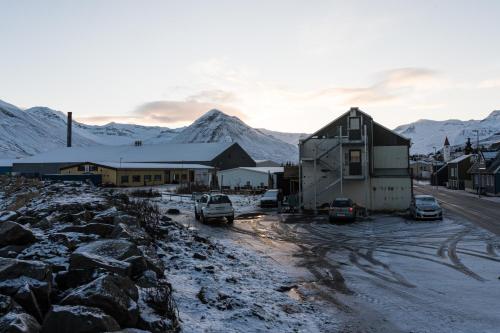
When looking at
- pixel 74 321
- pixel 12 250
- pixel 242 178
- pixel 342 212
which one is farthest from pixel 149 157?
pixel 74 321

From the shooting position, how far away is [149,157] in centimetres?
10225

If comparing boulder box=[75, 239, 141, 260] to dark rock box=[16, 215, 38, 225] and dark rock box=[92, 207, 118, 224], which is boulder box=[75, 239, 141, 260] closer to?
dark rock box=[92, 207, 118, 224]

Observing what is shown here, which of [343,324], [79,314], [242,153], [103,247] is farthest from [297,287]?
[242,153]

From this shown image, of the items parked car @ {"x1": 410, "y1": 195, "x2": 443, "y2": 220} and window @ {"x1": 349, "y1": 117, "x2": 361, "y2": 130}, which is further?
window @ {"x1": 349, "y1": 117, "x2": 361, "y2": 130}

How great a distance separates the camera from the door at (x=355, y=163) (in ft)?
121

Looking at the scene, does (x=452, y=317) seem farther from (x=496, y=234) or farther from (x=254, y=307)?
(x=496, y=234)

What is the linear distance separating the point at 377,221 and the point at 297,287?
18.7 m

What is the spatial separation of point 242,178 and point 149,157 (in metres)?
Result: 43.4

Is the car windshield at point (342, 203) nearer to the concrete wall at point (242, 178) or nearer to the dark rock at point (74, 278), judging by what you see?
the dark rock at point (74, 278)

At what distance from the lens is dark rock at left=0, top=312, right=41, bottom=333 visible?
5.71 metres

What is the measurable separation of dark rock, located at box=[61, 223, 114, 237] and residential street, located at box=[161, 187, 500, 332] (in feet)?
17.9

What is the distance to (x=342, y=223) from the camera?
28.8 meters

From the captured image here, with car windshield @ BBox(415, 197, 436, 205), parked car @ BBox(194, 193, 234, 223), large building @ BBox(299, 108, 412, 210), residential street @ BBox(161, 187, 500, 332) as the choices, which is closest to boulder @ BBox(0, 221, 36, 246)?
residential street @ BBox(161, 187, 500, 332)

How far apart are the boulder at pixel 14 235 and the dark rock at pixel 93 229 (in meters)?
1.87
